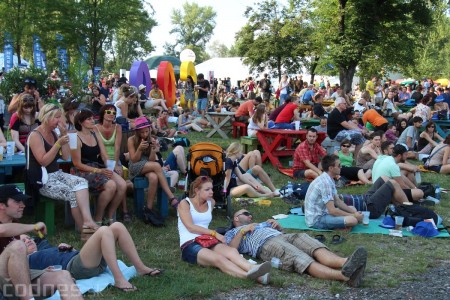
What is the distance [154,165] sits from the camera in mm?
6727

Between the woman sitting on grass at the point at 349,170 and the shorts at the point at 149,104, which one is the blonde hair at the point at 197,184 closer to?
the woman sitting on grass at the point at 349,170

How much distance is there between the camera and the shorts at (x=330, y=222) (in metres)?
6.52

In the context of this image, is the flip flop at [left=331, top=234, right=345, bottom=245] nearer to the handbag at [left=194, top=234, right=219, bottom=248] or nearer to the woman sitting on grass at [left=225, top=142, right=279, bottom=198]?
the handbag at [left=194, top=234, right=219, bottom=248]

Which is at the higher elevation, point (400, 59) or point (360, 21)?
point (360, 21)

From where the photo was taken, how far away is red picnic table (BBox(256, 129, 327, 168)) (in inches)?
425

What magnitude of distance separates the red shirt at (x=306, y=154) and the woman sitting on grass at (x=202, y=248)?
4465mm

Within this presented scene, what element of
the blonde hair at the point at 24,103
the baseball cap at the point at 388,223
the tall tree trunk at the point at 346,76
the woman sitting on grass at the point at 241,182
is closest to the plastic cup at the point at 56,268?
the blonde hair at the point at 24,103

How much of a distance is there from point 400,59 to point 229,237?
73.5 feet

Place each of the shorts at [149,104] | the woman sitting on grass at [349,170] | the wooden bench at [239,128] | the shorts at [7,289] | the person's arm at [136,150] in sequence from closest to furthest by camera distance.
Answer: the shorts at [7,289], the person's arm at [136,150], the woman sitting on grass at [349,170], the wooden bench at [239,128], the shorts at [149,104]

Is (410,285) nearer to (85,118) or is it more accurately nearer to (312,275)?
(312,275)

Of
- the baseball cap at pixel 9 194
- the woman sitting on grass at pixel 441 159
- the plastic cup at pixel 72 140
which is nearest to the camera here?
the baseball cap at pixel 9 194

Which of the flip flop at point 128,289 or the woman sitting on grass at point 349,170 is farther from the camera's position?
the woman sitting on grass at point 349,170

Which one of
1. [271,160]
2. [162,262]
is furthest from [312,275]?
[271,160]

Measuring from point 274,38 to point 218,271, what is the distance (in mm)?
31900
